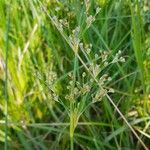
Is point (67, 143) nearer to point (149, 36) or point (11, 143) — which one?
point (11, 143)

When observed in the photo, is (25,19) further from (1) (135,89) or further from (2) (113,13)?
(1) (135,89)

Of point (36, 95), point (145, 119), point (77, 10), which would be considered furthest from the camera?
point (36, 95)

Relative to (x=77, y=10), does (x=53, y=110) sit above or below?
below

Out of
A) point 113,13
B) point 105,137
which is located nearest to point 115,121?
point 105,137

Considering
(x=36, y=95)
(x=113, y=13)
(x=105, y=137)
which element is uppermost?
(x=113, y=13)

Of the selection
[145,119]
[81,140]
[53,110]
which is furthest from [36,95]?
[145,119]

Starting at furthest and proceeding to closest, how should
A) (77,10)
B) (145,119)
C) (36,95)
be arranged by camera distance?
(36,95) < (145,119) < (77,10)

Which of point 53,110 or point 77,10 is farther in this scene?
point 53,110
